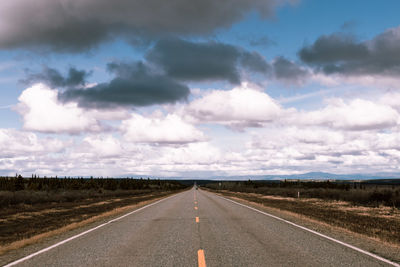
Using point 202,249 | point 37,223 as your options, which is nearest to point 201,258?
point 202,249

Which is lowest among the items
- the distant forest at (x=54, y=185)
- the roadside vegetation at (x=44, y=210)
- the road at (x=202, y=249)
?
the distant forest at (x=54, y=185)

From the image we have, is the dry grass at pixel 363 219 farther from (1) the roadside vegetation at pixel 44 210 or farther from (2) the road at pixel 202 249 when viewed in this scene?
(1) the roadside vegetation at pixel 44 210

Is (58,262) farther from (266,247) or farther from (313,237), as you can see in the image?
(313,237)

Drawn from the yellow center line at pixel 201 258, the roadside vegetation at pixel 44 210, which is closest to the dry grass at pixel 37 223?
the roadside vegetation at pixel 44 210

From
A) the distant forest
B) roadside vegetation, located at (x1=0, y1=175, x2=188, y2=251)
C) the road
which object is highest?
the road

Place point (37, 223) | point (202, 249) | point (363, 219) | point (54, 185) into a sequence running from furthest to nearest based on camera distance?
point (54, 185), point (363, 219), point (37, 223), point (202, 249)

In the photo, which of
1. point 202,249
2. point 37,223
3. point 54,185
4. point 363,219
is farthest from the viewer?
point 54,185

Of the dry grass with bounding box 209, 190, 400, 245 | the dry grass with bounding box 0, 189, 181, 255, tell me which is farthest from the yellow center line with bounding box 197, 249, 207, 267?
the dry grass with bounding box 209, 190, 400, 245

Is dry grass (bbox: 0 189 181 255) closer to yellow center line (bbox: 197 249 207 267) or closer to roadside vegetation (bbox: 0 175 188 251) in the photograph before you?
roadside vegetation (bbox: 0 175 188 251)

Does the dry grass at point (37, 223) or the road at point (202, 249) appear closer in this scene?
the road at point (202, 249)

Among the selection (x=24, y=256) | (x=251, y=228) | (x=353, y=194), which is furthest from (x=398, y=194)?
(x=24, y=256)

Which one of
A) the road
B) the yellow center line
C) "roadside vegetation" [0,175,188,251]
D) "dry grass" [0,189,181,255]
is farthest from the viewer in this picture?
"roadside vegetation" [0,175,188,251]

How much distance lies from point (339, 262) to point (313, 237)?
144 inches

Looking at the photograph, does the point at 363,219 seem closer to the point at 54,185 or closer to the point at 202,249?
the point at 202,249
